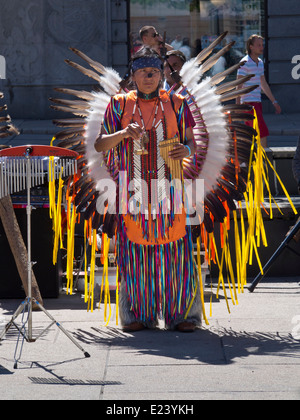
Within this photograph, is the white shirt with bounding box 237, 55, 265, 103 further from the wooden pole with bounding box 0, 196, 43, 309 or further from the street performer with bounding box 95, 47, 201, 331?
the street performer with bounding box 95, 47, 201, 331

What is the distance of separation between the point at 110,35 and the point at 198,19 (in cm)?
176

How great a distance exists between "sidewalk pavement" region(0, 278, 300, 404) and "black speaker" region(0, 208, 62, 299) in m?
0.33

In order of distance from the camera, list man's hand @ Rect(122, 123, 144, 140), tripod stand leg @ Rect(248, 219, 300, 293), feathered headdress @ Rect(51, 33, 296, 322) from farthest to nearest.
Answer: tripod stand leg @ Rect(248, 219, 300, 293)
feathered headdress @ Rect(51, 33, 296, 322)
man's hand @ Rect(122, 123, 144, 140)

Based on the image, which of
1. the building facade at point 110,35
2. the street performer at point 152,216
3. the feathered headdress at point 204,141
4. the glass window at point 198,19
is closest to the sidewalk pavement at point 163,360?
the street performer at point 152,216

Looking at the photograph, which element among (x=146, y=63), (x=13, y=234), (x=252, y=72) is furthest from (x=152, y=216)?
(x=252, y=72)

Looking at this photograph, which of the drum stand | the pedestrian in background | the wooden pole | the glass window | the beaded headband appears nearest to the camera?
the drum stand

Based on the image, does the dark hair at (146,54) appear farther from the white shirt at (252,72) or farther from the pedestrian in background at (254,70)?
the white shirt at (252,72)

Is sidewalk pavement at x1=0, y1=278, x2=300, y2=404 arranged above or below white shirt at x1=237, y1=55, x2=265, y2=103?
below

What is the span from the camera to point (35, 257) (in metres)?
7.67

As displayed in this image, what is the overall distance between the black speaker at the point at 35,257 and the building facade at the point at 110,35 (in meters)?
8.65

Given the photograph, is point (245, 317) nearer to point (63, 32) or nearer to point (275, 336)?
point (275, 336)

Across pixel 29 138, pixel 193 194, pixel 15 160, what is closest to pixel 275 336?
pixel 193 194

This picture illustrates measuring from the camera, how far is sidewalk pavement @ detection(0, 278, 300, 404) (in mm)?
4941

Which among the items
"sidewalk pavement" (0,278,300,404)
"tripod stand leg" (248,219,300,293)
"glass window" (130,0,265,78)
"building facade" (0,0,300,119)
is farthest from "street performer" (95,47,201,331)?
"glass window" (130,0,265,78)
